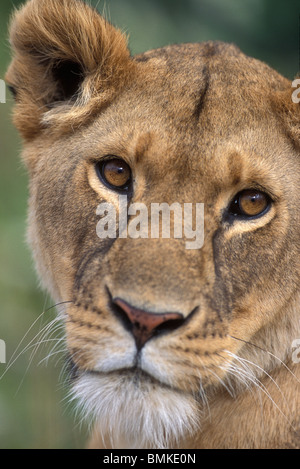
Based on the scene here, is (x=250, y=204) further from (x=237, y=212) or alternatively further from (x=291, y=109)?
(x=291, y=109)

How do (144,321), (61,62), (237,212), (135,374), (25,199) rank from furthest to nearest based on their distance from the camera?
(25,199), (61,62), (237,212), (135,374), (144,321)

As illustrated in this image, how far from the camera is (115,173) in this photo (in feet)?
8.43

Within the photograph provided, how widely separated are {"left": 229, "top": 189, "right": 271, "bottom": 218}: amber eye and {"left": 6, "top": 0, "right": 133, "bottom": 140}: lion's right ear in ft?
2.09

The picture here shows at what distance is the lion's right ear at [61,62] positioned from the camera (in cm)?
275

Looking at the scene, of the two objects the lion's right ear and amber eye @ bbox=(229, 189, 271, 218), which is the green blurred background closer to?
the lion's right ear

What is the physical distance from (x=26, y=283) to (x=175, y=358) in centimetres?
314

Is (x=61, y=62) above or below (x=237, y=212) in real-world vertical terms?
above

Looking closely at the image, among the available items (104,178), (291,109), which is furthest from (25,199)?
(291,109)

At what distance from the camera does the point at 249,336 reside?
248 centimetres

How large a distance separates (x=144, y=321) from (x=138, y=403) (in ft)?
1.17

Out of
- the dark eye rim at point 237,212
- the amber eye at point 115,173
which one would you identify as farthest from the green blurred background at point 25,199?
the dark eye rim at point 237,212

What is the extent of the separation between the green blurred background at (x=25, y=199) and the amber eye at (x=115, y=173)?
2.04 m

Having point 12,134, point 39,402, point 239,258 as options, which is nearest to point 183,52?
point 239,258
